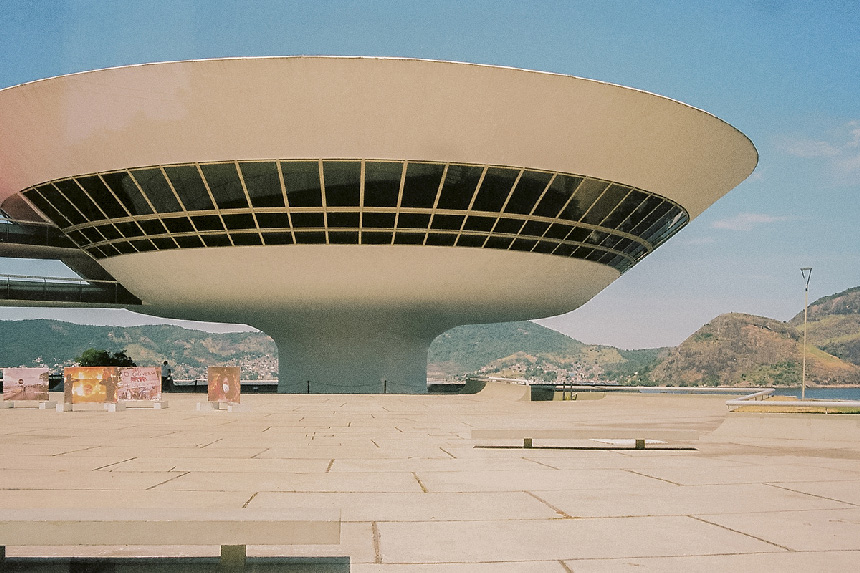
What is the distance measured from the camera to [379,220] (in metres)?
28.1

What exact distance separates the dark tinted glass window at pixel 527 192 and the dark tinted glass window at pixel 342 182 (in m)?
5.88

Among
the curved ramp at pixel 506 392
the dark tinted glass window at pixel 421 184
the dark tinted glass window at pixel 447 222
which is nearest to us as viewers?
the dark tinted glass window at pixel 421 184

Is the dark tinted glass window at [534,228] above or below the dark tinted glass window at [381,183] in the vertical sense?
below

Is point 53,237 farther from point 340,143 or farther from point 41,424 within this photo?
point 41,424

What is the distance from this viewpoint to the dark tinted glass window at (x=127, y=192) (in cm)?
2805

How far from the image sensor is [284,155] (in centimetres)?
2578

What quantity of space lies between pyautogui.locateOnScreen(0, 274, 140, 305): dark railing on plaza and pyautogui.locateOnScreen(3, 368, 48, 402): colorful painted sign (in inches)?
989

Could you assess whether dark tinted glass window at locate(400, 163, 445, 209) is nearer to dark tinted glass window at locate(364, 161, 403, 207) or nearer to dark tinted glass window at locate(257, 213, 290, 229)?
dark tinted glass window at locate(364, 161, 403, 207)

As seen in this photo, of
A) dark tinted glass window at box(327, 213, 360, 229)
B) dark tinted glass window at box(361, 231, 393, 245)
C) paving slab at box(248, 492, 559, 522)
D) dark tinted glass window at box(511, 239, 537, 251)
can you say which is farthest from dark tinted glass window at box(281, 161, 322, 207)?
paving slab at box(248, 492, 559, 522)

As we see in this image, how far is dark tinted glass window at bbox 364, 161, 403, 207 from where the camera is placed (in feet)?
86.6

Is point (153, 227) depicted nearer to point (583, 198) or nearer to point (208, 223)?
point (208, 223)

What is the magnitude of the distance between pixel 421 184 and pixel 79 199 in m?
14.0

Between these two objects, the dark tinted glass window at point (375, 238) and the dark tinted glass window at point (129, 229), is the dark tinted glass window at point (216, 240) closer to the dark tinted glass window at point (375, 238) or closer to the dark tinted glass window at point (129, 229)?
the dark tinted glass window at point (129, 229)

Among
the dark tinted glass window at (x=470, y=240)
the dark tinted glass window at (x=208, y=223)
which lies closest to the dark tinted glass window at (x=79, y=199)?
the dark tinted glass window at (x=208, y=223)
